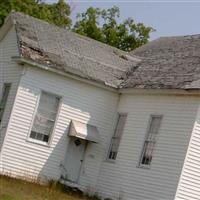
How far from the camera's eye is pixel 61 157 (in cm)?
2528

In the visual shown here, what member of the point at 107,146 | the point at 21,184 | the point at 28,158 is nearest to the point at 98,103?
the point at 107,146

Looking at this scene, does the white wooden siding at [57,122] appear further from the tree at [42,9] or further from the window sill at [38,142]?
the tree at [42,9]

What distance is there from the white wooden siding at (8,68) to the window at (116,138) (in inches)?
187

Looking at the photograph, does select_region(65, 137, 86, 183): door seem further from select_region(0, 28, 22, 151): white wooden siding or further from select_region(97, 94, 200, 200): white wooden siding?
select_region(0, 28, 22, 151): white wooden siding

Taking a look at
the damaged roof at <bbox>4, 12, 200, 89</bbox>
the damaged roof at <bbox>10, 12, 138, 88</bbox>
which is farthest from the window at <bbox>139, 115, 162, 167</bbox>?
the damaged roof at <bbox>10, 12, 138, 88</bbox>

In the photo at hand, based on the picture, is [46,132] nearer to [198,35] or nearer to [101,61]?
[101,61]

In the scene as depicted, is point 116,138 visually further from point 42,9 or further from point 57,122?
point 42,9

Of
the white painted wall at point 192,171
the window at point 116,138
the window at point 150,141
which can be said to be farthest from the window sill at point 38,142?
the white painted wall at point 192,171

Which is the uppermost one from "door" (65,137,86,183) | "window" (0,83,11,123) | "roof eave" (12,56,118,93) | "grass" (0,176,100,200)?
"roof eave" (12,56,118,93)

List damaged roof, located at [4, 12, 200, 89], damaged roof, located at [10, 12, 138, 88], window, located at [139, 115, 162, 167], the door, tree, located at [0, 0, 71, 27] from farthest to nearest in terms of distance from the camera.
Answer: tree, located at [0, 0, 71, 27] → the door → damaged roof, located at [10, 12, 138, 88] → damaged roof, located at [4, 12, 200, 89] → window, located at [139, 115, 162, 167]

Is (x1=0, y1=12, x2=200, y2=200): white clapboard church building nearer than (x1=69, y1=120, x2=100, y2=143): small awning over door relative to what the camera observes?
Yes

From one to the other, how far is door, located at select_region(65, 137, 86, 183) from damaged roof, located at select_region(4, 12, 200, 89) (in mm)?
2767

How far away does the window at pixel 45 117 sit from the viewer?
81.1 ft

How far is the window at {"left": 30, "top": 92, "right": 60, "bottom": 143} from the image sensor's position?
24.7m
